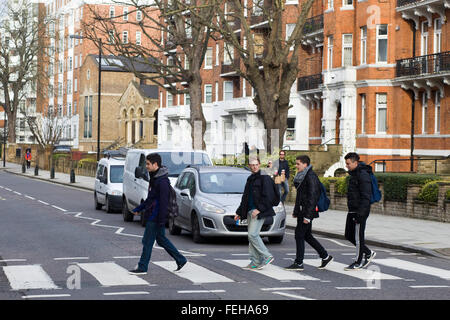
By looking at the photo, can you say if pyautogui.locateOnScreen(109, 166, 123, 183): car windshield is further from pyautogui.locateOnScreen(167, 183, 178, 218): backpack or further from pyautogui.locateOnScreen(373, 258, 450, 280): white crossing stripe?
pyautogui.locateOnScreen(167, 183, 178, 218): backpack

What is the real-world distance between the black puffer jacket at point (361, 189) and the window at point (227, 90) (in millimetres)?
52162

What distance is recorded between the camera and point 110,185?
89.8 ft

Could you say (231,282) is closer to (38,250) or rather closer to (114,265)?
(114,265)

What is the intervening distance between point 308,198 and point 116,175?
15.8 meters

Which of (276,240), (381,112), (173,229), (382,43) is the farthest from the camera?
(381,112)

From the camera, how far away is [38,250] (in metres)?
15.9

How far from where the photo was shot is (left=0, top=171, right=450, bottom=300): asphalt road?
1066 centimetres

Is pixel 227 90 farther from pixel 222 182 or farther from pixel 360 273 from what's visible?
pixel 360 273

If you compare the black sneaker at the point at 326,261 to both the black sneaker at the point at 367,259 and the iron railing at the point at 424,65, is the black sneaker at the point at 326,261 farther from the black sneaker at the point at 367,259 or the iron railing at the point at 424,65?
the iron railing at the point at 424,65

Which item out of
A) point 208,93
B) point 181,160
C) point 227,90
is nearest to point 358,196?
point 181,160

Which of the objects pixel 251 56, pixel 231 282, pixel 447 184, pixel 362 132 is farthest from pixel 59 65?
pixel 231 282

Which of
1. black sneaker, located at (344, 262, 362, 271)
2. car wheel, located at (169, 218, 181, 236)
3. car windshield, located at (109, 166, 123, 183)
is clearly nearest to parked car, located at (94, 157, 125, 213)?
car windshield, located at (109, 166, 123, 183)

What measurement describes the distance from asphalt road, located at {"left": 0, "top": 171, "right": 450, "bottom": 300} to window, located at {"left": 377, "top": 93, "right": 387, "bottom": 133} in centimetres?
2166
